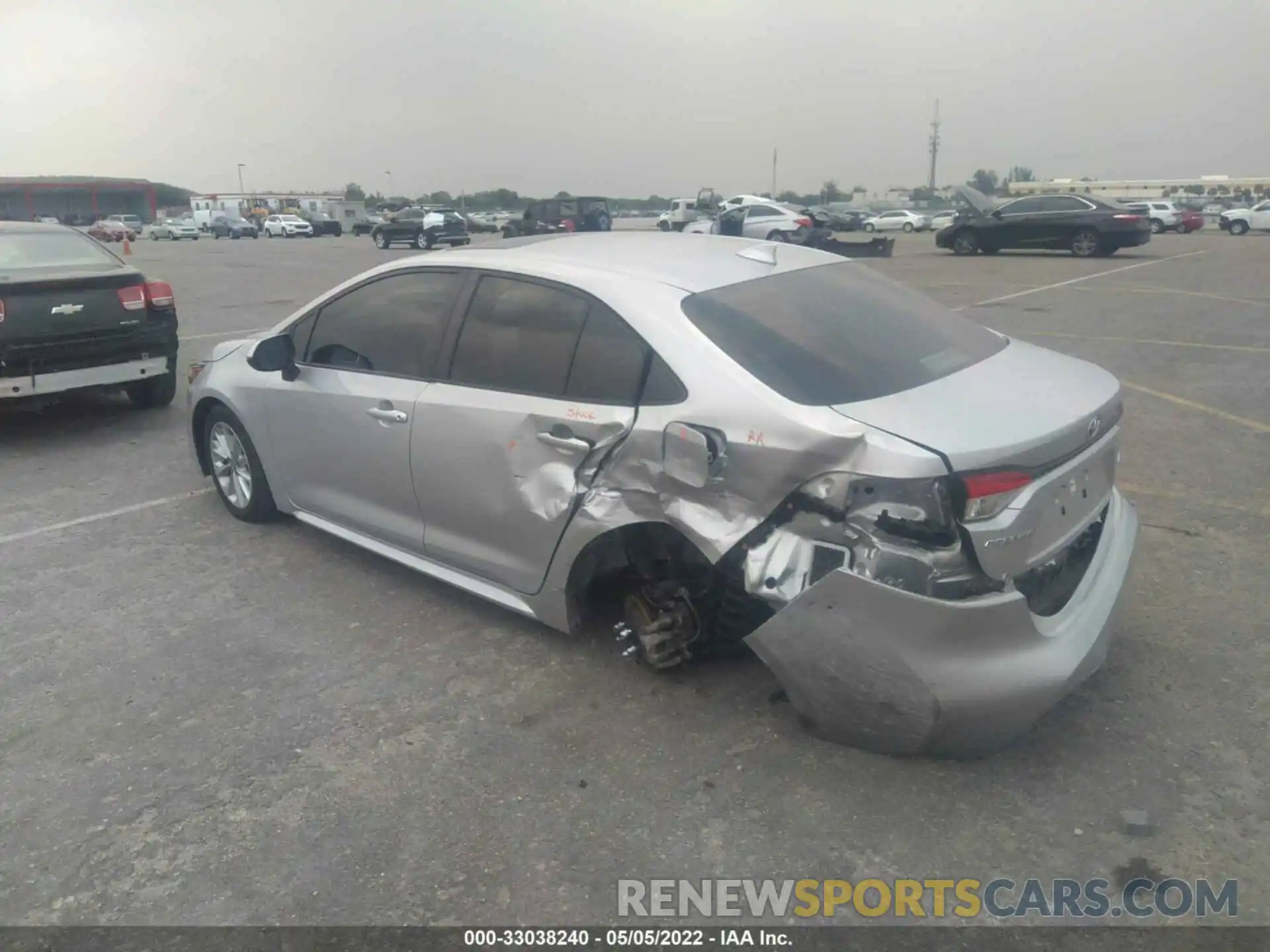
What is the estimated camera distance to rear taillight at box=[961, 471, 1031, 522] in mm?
2746

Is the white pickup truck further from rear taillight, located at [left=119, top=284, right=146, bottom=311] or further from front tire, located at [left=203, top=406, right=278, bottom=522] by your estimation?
front tire, located at [left=203, top=406, right=278, bottom=522]

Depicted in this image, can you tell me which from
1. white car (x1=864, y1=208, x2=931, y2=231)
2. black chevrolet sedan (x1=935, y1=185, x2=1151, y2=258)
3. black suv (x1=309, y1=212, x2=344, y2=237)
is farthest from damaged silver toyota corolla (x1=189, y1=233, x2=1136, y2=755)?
black suv (x1=309, y1=212, x2=344, y2=237)

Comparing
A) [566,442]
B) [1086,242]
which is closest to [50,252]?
[566,442]

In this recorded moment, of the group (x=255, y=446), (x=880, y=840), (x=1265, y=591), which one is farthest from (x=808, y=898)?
(x=255, y=446)

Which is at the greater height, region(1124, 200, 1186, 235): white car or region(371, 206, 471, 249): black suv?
region(1124, 200, 1186, 235): white car

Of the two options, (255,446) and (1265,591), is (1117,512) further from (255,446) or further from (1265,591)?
(255,446)

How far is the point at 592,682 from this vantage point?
12.0 ft

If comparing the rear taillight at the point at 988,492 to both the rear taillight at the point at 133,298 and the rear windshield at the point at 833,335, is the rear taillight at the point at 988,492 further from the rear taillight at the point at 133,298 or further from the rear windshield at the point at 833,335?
the rear taillight at the point at 133,298

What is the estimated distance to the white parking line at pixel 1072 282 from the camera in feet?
50.6

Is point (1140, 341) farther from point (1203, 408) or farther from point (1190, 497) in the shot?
point (1190, 497)

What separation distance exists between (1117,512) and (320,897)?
9.79 feet

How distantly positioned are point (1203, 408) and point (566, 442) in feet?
20.7

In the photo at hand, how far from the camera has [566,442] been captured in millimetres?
3496

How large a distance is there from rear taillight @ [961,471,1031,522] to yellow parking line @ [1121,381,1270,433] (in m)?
5.27
